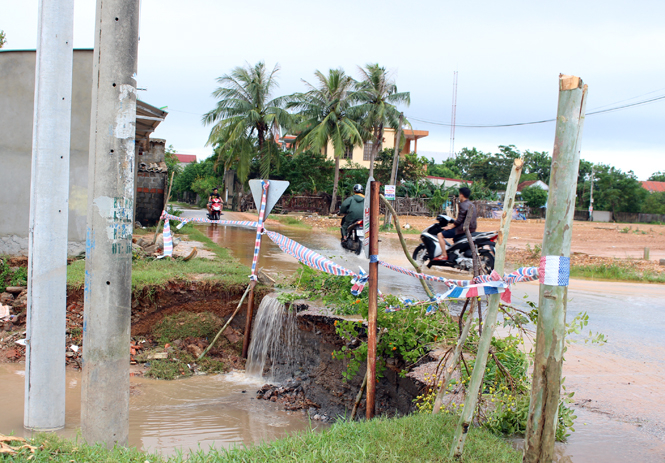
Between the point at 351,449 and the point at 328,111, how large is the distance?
3180cm

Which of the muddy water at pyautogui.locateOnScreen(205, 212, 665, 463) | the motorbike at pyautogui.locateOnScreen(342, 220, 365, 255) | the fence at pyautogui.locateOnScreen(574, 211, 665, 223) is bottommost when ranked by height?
the muddy water at pyautogui.locateOnScreen(205, 212, 665, 463)

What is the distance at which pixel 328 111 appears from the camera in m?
33.7

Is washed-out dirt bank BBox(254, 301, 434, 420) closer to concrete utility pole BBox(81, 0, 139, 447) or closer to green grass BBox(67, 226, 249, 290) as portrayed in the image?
green grass BBox(67, 226, 249, 290)

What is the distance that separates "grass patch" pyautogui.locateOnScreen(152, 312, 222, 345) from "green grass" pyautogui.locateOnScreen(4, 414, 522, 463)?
4.49m

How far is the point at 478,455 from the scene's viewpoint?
331 cm

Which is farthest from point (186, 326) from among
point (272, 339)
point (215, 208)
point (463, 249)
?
point (215, 208)

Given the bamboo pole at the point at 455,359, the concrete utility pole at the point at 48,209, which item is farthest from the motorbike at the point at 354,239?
the concrete utility pole at the point at 48,209

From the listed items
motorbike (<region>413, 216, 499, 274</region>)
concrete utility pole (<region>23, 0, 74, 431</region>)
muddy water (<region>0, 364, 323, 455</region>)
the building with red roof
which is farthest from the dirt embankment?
the building with red roof

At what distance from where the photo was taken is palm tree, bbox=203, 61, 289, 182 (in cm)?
3300

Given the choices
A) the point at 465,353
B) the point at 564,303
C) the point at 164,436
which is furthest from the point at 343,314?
the point at 564,303

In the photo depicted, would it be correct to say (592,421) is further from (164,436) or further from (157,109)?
(157,109)

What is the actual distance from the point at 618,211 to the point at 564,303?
56.0m

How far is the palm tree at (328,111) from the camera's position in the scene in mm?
32250

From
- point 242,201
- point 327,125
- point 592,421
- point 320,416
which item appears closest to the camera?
point 592,421
